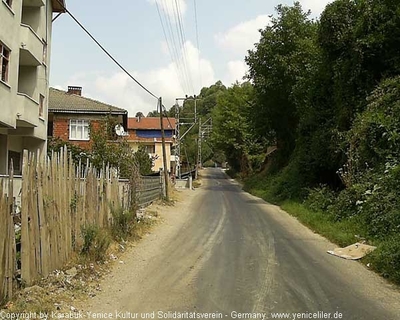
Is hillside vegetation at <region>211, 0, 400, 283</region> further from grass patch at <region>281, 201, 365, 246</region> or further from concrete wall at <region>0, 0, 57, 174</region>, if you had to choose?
concrete wall at <region>0, 0, 57, 174</region>

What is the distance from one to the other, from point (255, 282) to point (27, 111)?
1420cm

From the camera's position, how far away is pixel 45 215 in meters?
7.68

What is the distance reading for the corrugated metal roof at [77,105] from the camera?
37188 millimetres

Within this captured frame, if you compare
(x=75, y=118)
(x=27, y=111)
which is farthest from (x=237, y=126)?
(x=27, y=111)

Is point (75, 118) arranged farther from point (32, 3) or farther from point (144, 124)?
point (144, 124)

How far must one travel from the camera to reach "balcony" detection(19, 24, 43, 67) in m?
19.7

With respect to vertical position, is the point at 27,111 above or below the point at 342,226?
above

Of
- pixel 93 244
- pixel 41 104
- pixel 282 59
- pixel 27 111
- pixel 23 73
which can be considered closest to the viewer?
pixel 93 244

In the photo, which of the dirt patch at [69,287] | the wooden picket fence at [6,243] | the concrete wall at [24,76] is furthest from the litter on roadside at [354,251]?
the concrete wall at [24,76]

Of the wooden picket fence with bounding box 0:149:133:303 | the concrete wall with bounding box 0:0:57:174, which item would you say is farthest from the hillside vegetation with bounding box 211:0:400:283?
the concrete wall with bounding box 0:0:57:174

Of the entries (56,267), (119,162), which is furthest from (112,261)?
(119,162)

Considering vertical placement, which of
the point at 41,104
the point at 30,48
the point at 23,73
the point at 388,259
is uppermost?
the point at 30,48

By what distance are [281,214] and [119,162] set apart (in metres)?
8.66

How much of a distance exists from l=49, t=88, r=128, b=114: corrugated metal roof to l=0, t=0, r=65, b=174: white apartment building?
12503 mm
